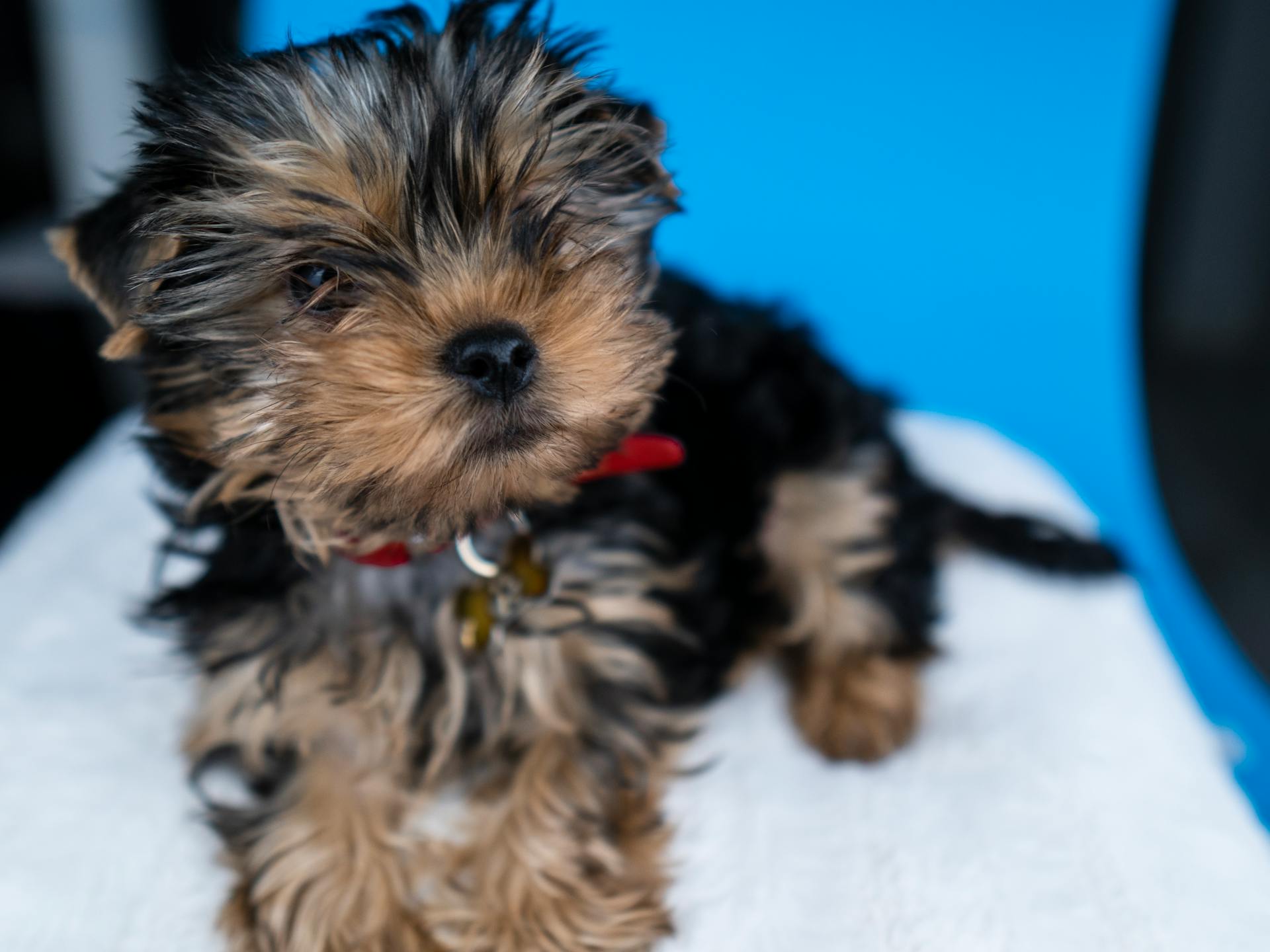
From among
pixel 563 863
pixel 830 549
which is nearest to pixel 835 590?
pixel 830 549

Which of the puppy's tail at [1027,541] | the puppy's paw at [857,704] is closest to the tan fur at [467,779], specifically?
the puppy's paw at [857,704]

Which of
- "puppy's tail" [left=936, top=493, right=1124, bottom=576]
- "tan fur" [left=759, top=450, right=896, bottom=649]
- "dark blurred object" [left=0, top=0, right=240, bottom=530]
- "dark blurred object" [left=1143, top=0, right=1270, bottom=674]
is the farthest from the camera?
"dark blurred object" [left=0, top=0, right=240, bottom=530]

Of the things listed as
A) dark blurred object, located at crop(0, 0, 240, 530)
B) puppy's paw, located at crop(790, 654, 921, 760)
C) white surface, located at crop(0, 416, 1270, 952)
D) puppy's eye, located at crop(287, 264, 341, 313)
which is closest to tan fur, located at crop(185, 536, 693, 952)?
white surface, located at crop(0, 416, 1270, 952)

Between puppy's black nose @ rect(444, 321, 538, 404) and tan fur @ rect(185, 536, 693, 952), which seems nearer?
puppy's black nose @ rect(444, 321, 538, 404)

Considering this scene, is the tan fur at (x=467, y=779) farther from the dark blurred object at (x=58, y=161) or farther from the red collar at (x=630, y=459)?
the dark blurred object at (x=58, y=161)

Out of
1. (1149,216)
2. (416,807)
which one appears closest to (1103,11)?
(1149,216)

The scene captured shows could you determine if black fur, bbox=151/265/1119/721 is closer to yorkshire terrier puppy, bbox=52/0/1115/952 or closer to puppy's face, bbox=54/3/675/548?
yorkshire terrier puppy, bbox=52/0/1115/952

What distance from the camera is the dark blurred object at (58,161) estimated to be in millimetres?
4449

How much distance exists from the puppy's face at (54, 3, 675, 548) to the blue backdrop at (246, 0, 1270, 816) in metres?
1.86

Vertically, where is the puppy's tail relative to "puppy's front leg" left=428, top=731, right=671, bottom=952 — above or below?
above

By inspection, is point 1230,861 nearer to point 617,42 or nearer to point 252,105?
point 252,105

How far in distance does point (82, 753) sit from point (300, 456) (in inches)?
41.1

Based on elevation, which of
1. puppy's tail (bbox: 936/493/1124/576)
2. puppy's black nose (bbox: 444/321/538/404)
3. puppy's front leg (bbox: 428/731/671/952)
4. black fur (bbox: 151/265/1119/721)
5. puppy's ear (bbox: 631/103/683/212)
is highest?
puppy's ear (bbox: 631/103/683/212)

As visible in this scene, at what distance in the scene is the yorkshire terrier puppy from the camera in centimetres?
154
